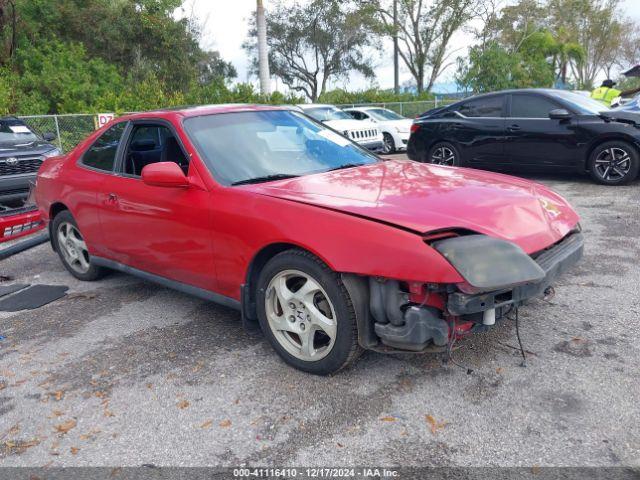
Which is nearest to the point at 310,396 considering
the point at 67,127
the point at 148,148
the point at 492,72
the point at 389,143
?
the point at 148,148

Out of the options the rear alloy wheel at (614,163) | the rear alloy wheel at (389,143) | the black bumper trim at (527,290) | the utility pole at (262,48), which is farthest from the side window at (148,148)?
the utility pole at (262,48)

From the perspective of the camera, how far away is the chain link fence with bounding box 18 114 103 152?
14039 mm

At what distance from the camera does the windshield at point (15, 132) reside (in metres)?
8.91

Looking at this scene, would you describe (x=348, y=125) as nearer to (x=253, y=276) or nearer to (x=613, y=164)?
(x=613, y=164)

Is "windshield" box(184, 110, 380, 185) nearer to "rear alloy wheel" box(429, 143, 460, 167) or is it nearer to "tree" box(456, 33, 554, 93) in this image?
"rear alloy wheel" box(429, 143, 460, 167)

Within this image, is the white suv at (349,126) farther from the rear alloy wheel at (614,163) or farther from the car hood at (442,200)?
the car hood at (442,200)

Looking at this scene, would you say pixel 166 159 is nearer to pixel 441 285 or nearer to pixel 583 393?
pixel 441 285

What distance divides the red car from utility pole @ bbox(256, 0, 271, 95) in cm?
1352

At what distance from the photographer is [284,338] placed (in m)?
3.37

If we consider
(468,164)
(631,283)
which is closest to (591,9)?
(468,164)

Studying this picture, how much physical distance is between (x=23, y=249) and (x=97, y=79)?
642 inches

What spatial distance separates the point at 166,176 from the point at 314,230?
121 cm

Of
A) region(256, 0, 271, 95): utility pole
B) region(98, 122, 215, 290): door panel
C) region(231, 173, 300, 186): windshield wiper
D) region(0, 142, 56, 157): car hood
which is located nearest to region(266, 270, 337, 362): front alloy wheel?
region(98, 122, 215, 290): door panel

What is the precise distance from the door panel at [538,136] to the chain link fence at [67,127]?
1014 cm
